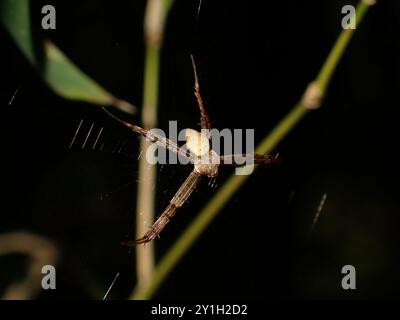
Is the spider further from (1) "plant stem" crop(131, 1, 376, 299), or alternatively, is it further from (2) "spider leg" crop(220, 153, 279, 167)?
(1) "plant stem" crop(131, 1, 376, 299)

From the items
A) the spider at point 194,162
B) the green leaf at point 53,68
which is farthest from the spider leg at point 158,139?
the green leaf at point 53,68

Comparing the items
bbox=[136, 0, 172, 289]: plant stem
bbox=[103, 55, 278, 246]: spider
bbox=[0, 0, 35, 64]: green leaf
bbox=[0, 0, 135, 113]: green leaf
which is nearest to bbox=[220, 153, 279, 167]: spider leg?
bbox=[103, 55, 278, 246]: spider

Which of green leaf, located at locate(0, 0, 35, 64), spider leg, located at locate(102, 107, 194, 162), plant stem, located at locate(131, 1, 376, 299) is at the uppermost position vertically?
green leaf, located at locate(0, 0, 35, 64)

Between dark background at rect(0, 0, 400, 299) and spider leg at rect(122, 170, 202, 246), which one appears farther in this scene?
dark background at rect(0, 0, 400, 299)

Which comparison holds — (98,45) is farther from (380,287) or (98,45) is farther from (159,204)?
(380,287)

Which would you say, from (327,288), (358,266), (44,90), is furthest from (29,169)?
(358,266)

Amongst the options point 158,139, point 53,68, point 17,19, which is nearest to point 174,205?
point 158,139
